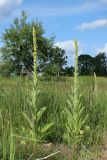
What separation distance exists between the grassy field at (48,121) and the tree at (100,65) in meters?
34.0

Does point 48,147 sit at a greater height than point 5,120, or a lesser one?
lesser

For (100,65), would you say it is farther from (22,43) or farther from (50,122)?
(50,122)

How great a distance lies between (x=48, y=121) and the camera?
706 cm

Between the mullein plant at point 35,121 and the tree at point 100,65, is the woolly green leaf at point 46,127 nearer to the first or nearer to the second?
the mullein plant at point 35,121

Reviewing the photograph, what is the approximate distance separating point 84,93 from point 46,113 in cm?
141

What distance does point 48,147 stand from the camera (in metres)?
6.14

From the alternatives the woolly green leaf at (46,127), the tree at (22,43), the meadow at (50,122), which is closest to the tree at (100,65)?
the tree at (22,43)

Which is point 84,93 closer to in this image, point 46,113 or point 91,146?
point 46,113

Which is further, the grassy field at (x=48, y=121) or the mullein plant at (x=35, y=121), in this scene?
the mullein plant at (x=35, y=121)

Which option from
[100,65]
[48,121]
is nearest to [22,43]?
[100,65]

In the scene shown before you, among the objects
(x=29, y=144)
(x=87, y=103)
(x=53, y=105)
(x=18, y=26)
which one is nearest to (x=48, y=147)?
(x=29, y=144)

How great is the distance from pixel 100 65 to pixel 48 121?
39.2 m

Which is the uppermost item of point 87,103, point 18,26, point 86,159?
point 18,26

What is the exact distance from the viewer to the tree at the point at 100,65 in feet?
143
